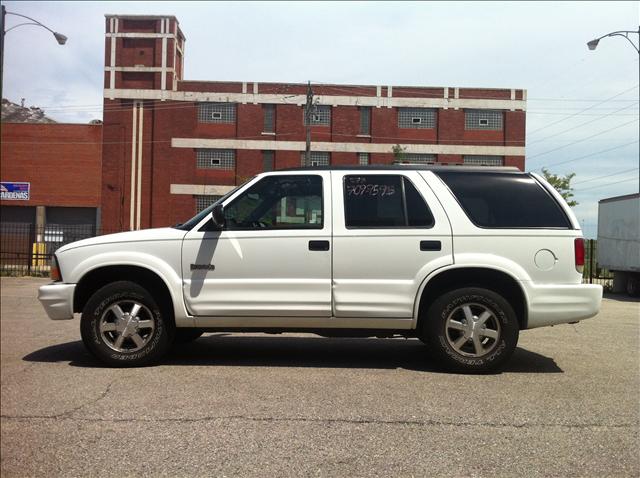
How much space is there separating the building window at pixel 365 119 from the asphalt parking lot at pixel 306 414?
4083cm

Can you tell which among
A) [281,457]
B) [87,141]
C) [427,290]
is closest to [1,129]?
[281,457]

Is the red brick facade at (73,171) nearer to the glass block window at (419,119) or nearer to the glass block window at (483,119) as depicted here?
the glass block window at (419,119)

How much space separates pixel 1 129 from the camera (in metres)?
2.34

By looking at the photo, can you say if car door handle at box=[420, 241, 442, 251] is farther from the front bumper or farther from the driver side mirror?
the front bumper

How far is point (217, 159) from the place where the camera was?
45438 millimetres

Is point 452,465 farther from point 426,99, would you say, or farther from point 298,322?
point 426,99

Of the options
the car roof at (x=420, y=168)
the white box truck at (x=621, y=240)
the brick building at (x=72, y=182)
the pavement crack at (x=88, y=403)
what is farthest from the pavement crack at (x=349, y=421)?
the brick building at (x=72, y=182)

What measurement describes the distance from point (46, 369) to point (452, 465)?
13.2 ft

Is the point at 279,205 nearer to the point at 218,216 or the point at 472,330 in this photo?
the point at 218,216

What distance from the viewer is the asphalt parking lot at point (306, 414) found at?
3.63m

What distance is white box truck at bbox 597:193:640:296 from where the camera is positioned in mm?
17469

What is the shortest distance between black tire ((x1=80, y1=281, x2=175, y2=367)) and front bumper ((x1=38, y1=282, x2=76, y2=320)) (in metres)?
0.19

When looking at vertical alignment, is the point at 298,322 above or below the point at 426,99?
below

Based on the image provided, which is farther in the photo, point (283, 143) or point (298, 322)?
point (283, 143)
